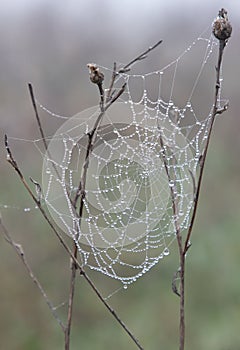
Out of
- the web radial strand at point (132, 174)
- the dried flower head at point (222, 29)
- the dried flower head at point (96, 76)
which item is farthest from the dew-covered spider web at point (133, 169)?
the dried flower head at point (222, 29)

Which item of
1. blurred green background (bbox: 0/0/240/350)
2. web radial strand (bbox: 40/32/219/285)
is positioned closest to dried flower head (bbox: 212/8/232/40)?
web radial strand (bbox: 40/32/219/285)

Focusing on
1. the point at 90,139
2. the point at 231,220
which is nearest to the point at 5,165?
the point at 231,220

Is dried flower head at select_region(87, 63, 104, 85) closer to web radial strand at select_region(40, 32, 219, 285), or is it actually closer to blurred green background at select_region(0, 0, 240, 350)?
web radial strand at select_region(40, 32, 219, 285)

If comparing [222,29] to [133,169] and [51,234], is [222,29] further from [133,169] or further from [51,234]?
[51,234]

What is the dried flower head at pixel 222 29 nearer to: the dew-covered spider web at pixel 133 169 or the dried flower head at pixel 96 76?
the dried flower head at pixel 96 76

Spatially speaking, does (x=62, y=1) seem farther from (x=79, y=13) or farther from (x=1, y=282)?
(x=1, y=282)

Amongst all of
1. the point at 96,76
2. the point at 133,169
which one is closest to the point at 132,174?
the point at 133,169
